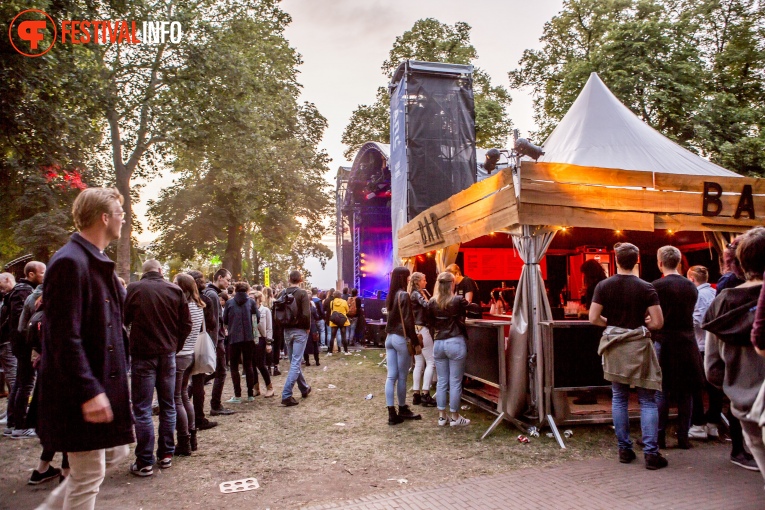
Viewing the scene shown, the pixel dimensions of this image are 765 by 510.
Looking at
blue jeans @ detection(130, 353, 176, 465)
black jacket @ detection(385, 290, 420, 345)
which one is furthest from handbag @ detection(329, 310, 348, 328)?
blue jeans @ detection(130, 353, 176, 465)

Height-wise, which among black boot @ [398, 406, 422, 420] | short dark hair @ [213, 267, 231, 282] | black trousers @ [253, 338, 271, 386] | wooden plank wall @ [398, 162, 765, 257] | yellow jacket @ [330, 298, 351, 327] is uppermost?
wooden plank wall @ [398, 162, 765, 257]

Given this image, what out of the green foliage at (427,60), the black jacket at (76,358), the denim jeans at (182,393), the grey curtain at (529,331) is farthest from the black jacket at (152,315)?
the green foliage at (427,60)

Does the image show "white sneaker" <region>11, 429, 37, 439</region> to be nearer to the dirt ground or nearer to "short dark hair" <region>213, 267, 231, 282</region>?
the dirt ground

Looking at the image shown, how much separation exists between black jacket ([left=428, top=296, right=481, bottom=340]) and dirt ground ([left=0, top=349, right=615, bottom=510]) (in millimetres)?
1209

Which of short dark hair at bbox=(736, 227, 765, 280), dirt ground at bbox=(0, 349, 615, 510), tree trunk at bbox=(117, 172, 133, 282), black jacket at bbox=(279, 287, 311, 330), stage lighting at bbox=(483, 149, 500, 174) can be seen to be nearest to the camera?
short dark hair at bbox=(736, 227, 765, 280)

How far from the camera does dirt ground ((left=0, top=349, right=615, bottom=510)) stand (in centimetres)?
423

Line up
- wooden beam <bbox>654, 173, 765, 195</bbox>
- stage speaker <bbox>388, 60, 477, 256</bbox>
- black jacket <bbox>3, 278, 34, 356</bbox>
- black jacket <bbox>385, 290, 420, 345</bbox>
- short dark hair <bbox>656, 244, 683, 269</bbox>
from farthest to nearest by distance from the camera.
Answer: stage speaker <bbox>388, 60, 477, 256</bbox> < wooden beam <bbox>654, 173, 765, 195</bbox> < black jacket <bbox>385, 290, 420, 345</bbox> < black jacket <bbox>3, 278, 34, 356</bbox> < short dark hair <bbox>656, 244, 683, 269</bbox>

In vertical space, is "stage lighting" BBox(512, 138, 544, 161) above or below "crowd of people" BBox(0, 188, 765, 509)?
above

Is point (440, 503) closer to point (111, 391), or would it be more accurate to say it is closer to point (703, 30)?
point (111, 391)

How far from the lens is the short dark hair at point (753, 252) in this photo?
2.97 m

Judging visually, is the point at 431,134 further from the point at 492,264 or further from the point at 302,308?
the point at 302,308

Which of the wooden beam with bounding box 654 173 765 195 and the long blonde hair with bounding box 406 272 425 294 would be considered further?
A: the long blonde hair with bounding box 406 272 425 294

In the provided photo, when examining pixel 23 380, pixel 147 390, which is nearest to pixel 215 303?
pixel 147 390

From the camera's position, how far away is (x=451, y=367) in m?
6.15
